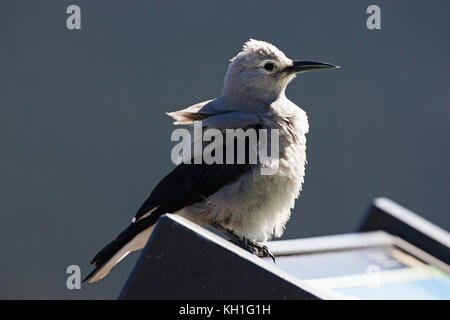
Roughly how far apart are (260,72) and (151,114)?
159 inches

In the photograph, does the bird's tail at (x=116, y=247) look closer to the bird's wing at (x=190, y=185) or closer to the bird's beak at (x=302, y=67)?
the bird's wing at (x=190, y=185)

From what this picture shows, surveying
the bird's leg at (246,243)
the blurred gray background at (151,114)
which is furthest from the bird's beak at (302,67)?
the blurred gray background at (151,114)

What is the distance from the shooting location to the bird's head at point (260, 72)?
4.07 m

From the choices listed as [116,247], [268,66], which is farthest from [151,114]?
→ [116,247]

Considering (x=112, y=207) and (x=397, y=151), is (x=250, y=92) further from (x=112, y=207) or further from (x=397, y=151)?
(x=397, y=151)

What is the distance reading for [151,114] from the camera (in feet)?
26.4

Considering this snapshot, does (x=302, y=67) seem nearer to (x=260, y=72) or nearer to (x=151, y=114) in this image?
(x=260, y=72)

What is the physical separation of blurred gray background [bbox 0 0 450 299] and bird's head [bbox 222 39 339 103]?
3808 millimetres

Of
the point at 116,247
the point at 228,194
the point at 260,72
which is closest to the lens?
the point at 116,247

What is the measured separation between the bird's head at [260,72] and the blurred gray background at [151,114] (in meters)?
3.81

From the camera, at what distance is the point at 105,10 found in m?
8.36

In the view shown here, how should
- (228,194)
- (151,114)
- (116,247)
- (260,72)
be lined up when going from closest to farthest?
(116,247)
(228,194)
(260,72)
(151,114)
